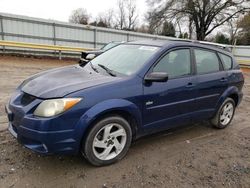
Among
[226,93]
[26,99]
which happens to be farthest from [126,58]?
[226,93]

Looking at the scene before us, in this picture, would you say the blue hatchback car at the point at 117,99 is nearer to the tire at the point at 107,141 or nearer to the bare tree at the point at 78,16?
the tire at the point at 107,141

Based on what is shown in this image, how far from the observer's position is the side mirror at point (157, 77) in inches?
134

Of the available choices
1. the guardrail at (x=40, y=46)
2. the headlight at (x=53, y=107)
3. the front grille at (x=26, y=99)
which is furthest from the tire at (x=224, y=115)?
the guardrail at (x=40, y=46)

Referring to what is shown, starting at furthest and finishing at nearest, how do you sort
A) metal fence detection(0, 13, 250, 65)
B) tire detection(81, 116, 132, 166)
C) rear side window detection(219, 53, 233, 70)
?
metal fence detection(0, 13, 250, 65)
rear side window detection(219, 53, 233, 70)
tire detection(81, 116, 132, 166)

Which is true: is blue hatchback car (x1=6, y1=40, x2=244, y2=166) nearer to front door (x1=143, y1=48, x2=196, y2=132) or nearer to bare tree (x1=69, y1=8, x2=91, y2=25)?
front door (x1=143, y1=48, x2=196, y2=132)

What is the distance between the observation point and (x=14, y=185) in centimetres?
284

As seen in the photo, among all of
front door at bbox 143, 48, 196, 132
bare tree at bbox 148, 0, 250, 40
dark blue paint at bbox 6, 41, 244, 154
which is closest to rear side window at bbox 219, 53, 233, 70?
dark blue paint at bbox 6, 41, 244, 154

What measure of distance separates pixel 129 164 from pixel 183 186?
2.61 feet

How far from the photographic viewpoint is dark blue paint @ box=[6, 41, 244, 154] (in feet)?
9.50

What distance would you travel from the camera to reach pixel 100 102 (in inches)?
121

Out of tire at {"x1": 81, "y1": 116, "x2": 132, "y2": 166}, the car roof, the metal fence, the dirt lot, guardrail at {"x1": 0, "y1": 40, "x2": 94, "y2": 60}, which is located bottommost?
the dirt lot

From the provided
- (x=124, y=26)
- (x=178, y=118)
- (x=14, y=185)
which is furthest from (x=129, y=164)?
(x=124, y=26)

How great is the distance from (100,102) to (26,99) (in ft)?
3.14

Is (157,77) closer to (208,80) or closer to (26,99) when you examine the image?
(208,80)
